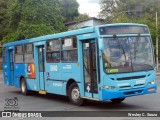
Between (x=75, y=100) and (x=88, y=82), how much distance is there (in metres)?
1.15

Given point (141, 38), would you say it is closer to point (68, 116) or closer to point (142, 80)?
point (142, 80)

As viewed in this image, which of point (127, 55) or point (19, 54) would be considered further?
point (19, 54)

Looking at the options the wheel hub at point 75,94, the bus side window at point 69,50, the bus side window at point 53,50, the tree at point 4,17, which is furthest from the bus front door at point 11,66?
the tree at point 4,17

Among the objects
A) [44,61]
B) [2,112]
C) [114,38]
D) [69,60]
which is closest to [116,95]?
[114,38]

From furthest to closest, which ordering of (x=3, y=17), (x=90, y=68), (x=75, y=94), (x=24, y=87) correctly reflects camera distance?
1. (x=3, y=17)
2. (x=24, y=87)
3. (x=75, y=94)
4. (x=90, y=68)

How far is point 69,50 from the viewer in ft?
45.7

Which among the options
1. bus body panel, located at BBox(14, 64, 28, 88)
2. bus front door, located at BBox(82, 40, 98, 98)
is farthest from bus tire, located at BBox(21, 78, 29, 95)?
bus front door, located at BBox(82, 40, 98, 98)

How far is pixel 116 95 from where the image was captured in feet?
38.5

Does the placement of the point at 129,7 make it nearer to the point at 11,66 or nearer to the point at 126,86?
the point at 11,66

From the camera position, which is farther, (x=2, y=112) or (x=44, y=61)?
(x=44, y=61)

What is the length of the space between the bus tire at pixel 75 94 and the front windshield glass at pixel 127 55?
203 centimetres

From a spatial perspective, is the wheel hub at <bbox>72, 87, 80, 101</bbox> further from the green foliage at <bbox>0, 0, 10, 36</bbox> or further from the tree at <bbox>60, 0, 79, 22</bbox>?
the tree at <bbox>60, 0, 79, 22</bbox>

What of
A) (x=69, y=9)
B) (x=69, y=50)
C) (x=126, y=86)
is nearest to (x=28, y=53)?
(x=69, y=50)

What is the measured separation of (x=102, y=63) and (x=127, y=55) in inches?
37.6
